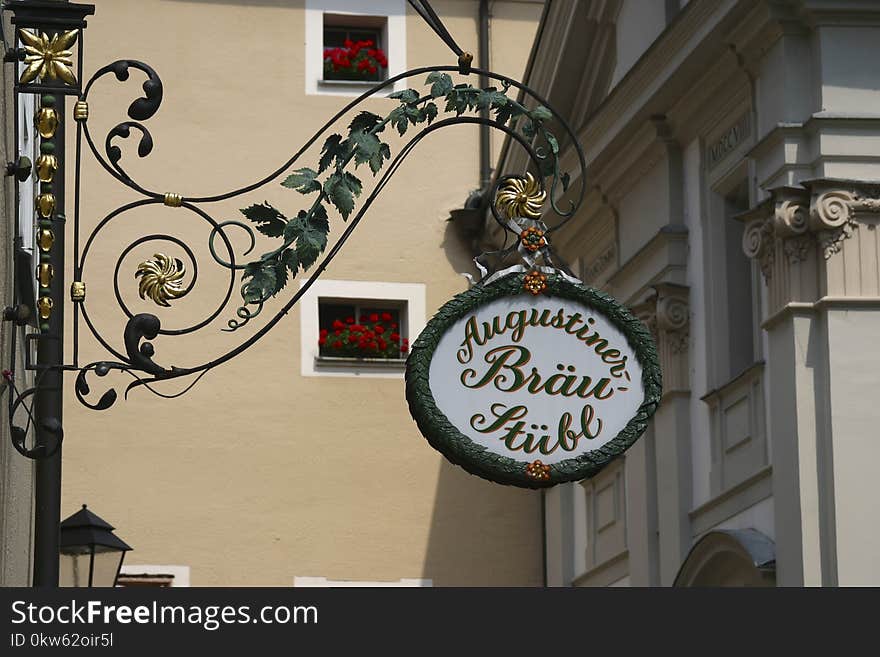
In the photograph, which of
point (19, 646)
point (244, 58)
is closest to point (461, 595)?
point (19, 646)

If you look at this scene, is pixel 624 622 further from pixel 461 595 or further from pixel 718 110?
pixel 718 110

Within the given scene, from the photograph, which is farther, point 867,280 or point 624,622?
point 867,280

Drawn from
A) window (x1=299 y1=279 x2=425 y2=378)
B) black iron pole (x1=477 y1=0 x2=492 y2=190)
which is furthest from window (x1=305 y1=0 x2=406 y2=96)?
window (x1=299 y1=279 x2=425 y2=378)

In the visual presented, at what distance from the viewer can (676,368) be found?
16984mm

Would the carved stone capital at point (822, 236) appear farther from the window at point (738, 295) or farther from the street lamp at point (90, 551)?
the street lamp at point (90, 551)

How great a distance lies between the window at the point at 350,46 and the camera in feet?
71.9

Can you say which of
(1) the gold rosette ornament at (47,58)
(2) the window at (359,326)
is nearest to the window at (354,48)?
(2) the window at (359,326)

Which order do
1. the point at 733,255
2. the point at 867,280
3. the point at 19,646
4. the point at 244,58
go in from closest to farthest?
the point at 19,646, the point at 867,280, the point at 733,255, the point at 244,58

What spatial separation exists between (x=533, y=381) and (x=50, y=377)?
1.53 m

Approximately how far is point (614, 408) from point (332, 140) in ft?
4.43

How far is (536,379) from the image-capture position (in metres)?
6.87

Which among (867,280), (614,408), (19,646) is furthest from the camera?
(867,280)

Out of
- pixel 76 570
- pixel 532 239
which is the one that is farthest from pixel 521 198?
pixel 76 570

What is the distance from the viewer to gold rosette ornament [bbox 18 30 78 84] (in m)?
6.96
